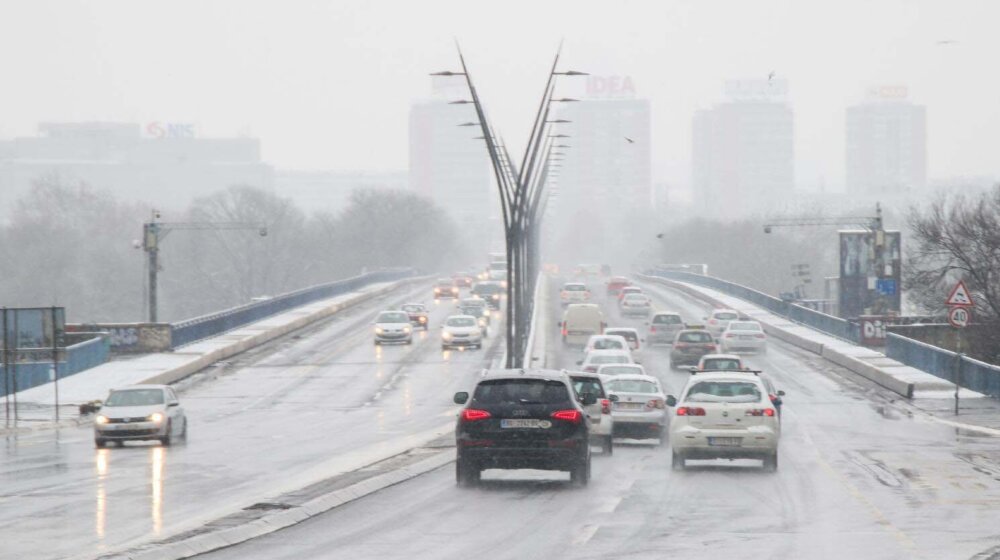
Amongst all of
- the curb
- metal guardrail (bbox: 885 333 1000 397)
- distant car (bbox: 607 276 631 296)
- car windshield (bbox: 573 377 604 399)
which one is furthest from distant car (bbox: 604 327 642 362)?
distant car (bbox: 607 276 631 296)

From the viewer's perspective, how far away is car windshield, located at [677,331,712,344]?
60.7m

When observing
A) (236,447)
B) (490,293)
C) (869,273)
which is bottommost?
(236,447)

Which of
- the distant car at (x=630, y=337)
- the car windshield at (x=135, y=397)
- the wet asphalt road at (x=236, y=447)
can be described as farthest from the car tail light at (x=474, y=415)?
the distant car at (x=630, y=337)

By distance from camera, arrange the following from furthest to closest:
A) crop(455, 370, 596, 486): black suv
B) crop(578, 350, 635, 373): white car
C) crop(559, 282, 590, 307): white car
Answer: crop(559, 282, 590, 307): white car, crop(578, 350, 635, 373): white car, crop(455, 370, 596, 486): black suv

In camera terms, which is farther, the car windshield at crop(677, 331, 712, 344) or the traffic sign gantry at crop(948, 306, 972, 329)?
the car windshield at crop(677, 331, 712, 344)

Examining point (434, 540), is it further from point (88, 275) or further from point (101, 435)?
point (88, 275)

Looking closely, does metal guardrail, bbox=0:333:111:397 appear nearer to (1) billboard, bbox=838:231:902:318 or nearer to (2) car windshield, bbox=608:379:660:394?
(2) car windshield, bbox=608:379:660:394

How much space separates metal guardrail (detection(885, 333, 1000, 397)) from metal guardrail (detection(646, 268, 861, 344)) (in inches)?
295

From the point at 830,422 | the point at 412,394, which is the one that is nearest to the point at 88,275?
the point at 412,394

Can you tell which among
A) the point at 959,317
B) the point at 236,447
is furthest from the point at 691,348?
the point at 236,447

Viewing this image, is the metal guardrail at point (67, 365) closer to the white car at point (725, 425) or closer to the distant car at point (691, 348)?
the distant car at point (691, 348)

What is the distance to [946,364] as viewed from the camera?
53781 millimetres

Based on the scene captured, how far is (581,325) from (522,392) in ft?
163

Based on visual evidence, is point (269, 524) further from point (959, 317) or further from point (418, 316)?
point (418, 316)
